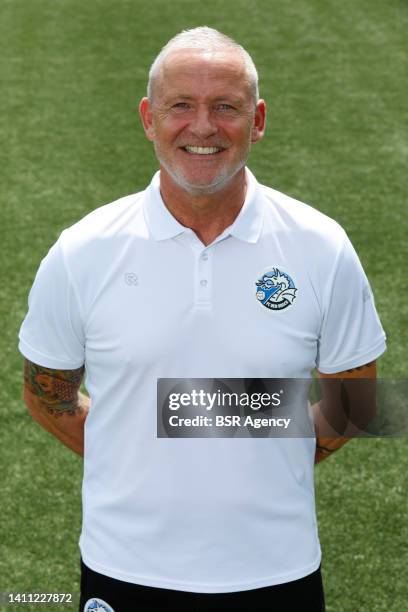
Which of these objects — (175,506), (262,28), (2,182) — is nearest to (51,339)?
(175,506)

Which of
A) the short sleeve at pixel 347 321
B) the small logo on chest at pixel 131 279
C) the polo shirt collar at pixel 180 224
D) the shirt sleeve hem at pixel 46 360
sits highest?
the polo shirt collar at pixel 180 224

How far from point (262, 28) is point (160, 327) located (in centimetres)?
1195

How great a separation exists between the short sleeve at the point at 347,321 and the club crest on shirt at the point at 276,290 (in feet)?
0.35

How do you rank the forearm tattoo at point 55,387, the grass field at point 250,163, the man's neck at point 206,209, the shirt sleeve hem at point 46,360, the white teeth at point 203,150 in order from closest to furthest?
the white teeth at point 203,150, the man's neck at point 206,209, the shirt sleeve hem at point 46,360, the forearm tattoo at point 55,387, the grass field at point 250,163

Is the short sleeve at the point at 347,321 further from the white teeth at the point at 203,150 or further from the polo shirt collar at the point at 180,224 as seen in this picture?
the white teeth at the point at 203,150

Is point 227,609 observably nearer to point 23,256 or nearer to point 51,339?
point 51,339

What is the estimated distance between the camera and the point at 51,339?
10.4ft

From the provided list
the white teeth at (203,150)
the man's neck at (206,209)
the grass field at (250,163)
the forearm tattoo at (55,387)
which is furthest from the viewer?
the grass field at (250,163)

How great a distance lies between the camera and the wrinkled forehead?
117 inches

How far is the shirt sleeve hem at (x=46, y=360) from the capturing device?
3209 mm

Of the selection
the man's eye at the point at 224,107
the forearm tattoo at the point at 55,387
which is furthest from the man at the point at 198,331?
the forearm tattoo at the point at 55,387

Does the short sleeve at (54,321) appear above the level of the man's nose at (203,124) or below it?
below

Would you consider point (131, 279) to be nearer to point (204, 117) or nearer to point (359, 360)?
point (204, 117)

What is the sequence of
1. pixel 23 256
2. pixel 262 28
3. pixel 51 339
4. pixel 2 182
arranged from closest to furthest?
pixel 51 339
pixel 23 256
pixel 2 182
pixel 262 28
